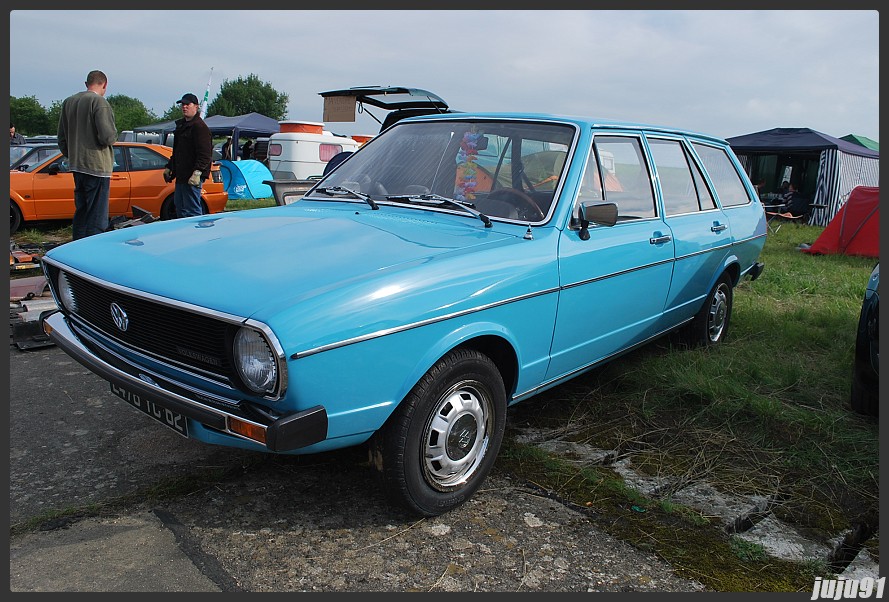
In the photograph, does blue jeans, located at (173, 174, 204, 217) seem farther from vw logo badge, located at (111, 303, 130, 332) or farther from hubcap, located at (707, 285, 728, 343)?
hubcap, located at (707, 285, 728, 343)

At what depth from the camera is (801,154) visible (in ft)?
60.0

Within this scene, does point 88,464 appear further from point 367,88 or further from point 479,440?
point 367,88

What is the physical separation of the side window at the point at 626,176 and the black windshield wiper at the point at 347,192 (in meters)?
1.33

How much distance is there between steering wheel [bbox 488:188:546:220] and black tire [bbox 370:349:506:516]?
3.02 ft

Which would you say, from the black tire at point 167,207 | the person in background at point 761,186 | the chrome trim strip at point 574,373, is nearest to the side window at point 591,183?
the chrome trim strip at point 574,373

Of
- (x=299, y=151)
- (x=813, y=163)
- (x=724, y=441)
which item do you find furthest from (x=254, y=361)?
(x=813, y=163)

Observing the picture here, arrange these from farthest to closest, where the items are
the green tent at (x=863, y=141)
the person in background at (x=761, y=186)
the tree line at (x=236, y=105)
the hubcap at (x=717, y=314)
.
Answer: the tree line at (x=236, y=105) < the green tent at (x=863, y=141) < the person in background at (x=761, y=186) < the hubcap at (x=717, y=314)

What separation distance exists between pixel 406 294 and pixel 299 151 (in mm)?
17269

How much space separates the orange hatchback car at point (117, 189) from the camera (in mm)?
10234

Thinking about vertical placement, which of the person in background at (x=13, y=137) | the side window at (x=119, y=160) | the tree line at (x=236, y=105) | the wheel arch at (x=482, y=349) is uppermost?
the tree line at (x=236, y=105)

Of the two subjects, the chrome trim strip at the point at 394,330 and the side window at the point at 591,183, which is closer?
the chrome trim strip at the point at 394,330

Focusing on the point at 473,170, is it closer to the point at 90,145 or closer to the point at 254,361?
the point at 254,361

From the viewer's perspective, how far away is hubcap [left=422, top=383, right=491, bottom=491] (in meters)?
2.76

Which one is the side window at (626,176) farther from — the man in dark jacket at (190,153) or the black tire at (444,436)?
the man in dark jacket at (190,153)
